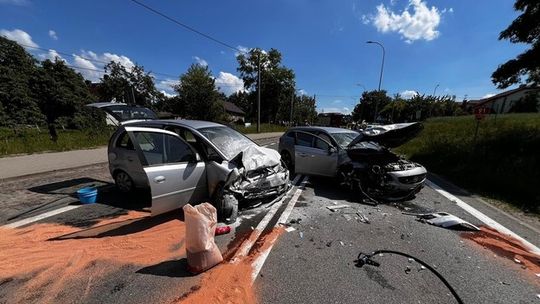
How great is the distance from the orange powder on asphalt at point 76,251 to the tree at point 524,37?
47.5ft

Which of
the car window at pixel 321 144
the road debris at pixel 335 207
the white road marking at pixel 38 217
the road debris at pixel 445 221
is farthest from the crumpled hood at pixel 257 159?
the white road marking at pixel 38 217

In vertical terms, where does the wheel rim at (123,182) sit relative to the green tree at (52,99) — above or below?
below

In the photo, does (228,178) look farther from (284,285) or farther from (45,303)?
(45,303)

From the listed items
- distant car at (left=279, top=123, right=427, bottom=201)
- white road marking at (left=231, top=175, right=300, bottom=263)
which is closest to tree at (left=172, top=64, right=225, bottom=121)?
distant car at (left=279, top=123, right=427, bottom=201)

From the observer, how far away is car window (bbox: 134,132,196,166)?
190 inches

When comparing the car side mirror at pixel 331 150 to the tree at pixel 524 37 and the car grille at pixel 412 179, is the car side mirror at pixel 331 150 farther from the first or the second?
the tree at pixel 524 37

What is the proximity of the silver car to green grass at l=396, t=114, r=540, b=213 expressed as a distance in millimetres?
6467

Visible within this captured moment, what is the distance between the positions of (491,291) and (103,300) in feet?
13.5

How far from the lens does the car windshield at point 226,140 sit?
5.32m

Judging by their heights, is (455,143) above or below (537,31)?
below

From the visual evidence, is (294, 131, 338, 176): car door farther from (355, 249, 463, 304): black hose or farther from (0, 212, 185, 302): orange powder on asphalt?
(0, 212, 185, 302): orange powder on asphalt

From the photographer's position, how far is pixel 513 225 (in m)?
5.28

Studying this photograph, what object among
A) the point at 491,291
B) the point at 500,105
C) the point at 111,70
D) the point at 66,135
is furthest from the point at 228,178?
the point at 500,105

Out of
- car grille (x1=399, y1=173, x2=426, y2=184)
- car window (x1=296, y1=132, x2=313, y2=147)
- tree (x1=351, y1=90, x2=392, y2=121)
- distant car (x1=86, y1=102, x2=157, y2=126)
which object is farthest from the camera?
tree (x1=351, y1=90, x2=392, y2=121)
